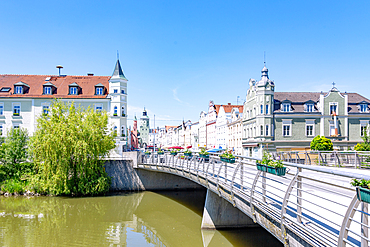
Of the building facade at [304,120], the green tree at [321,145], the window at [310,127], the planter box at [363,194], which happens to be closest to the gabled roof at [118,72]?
the building facade at [304,120]

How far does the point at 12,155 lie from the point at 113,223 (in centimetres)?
1494

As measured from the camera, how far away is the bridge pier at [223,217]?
1520 cm

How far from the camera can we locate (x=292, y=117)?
38688mm

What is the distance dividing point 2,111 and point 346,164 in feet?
123

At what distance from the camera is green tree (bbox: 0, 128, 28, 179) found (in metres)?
27.0

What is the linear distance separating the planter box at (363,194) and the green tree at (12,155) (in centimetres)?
2956

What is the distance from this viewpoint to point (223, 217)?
15.3 meters

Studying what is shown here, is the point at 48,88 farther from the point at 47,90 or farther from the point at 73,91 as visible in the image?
the point at 73,91

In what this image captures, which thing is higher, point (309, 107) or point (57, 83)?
point (57, 83)

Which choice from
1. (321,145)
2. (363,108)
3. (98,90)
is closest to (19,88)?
(98,90)

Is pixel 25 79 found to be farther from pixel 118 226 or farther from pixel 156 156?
pixel 118 226

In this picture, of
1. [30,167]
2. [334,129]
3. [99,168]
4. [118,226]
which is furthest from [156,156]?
[334,129]

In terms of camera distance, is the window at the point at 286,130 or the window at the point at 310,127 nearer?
the window at the point at 286,130

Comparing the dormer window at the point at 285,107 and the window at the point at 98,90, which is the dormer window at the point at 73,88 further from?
the dormer window at the point at 285,107
